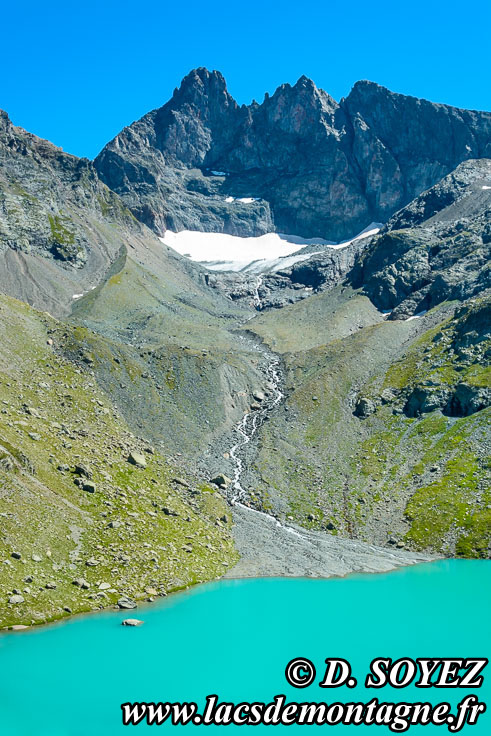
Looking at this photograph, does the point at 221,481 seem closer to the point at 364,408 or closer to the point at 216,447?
the point at 216,447

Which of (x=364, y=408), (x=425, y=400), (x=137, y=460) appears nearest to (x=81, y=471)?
(x=137, y=460)

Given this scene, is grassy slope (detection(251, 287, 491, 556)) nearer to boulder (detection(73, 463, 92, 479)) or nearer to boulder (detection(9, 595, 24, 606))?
boulder (detection(73, 463, 92, 479))

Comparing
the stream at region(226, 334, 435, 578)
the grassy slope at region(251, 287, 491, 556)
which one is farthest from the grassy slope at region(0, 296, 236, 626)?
the grassy slope at region(251, 287, 491, 556)

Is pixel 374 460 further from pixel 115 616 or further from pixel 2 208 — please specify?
pixel 2 208

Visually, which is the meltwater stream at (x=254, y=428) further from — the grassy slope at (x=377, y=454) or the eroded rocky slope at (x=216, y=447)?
the grassy slope at (x=377, y=454)

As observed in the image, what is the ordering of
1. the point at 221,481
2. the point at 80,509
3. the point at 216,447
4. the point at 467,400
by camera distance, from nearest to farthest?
the point at 80,509, the point at 221,481, the point at 216,447, the point at 467,400

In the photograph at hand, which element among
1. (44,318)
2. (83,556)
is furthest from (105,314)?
(83,556)
